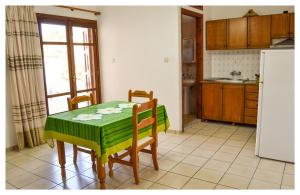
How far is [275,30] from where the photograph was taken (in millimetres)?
4344

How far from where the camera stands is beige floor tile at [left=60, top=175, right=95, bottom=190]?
2.65 m

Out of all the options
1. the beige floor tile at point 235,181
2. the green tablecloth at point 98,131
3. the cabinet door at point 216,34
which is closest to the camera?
the green tablecloth at point 98,131

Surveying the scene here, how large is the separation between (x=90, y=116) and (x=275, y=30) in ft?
11.7

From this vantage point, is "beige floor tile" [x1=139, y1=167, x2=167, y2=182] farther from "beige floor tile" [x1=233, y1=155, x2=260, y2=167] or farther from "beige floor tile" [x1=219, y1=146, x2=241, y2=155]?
"beige floor tile" [x1=219, y1=146, x2=241, y2=155]

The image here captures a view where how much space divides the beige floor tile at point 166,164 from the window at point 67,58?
2.32 meters

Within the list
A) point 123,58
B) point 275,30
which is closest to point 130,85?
point 123,58

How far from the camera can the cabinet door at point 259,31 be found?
14.5ft

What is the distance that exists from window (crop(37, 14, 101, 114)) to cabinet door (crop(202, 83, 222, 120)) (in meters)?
2.24

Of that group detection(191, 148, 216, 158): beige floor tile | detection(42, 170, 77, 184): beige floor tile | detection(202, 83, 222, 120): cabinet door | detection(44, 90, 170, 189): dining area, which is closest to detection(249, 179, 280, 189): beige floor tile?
detection(191, 148, 216, 158): beige floor tile

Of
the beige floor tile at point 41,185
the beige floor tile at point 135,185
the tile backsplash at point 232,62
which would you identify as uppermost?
the tile backsplash at point 232,62

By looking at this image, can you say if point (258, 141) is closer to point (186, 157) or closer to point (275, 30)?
point (186, 157)

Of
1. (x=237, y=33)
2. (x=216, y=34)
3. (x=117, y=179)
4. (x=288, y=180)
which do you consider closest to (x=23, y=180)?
(x=117, y=179)

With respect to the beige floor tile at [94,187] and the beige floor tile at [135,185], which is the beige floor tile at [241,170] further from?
the beige floor tile at [94,187]

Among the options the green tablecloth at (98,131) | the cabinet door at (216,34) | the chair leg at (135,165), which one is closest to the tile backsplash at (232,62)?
the cabinet door at (216,34)
